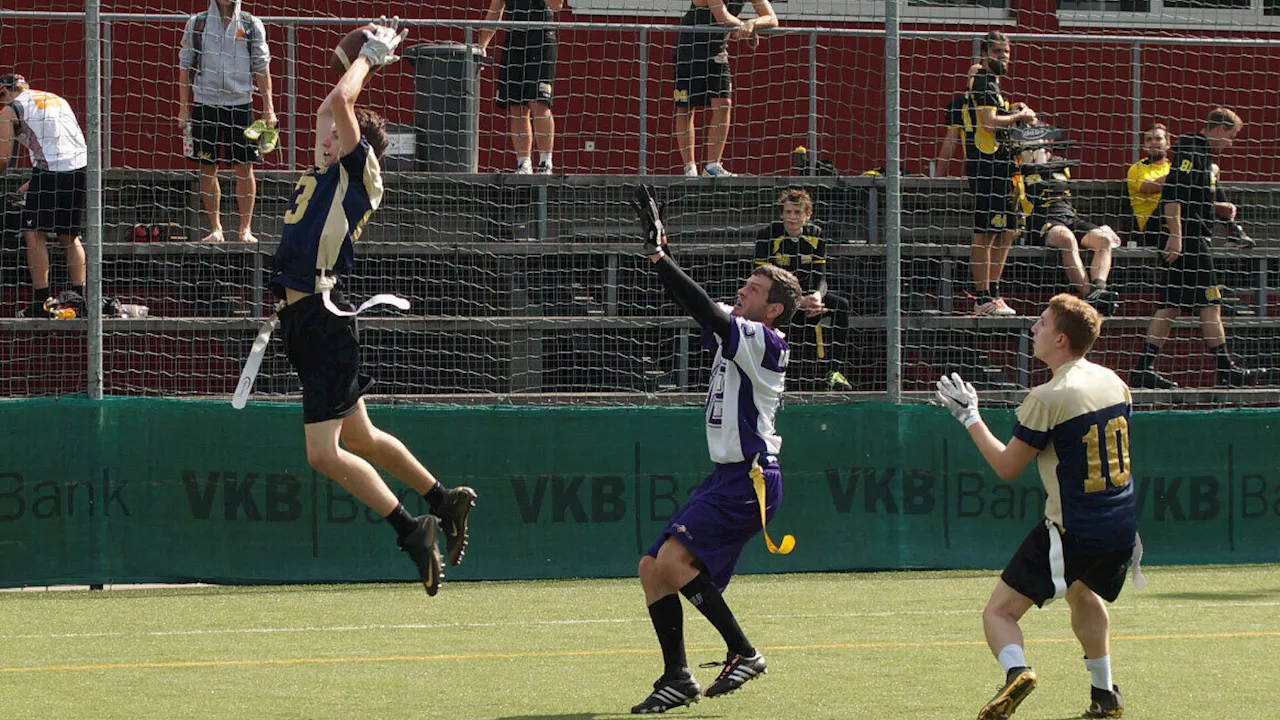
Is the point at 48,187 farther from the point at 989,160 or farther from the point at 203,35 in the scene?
the point at 989,160

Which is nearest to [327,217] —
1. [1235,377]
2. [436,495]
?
[436,495]

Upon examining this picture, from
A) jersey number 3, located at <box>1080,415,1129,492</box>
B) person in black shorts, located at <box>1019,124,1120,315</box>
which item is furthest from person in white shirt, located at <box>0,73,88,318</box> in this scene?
jersey number 3, located at <box>1080,415,1129,492</box>

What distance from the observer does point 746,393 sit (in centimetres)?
734

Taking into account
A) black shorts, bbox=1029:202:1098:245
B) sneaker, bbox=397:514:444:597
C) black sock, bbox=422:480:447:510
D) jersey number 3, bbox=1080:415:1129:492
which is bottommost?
sneaker, bbox=397:514:444:597

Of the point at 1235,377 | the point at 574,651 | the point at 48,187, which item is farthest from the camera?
the point at 1235,377

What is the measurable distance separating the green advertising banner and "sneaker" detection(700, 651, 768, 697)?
4.97 meters

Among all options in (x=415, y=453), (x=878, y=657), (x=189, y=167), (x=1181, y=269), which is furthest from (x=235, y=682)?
(x=1181, y=269)

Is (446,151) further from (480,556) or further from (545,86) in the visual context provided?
(480,556)

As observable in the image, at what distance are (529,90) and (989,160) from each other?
3.62m

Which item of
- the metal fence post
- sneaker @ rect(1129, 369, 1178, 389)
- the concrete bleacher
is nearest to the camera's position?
the metal fence post

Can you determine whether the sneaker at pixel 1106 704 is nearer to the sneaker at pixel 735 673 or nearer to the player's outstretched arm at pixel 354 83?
the sneaker at pixel 735 673

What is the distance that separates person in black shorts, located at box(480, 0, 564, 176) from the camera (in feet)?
45.2

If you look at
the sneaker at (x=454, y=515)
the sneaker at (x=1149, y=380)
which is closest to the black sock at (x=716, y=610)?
the sneaker at (x=454, y=515)

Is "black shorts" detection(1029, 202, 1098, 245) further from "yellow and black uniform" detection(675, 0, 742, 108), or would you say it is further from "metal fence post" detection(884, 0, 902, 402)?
"yellow and black uniform" detection(675, 0, 742, 108)
